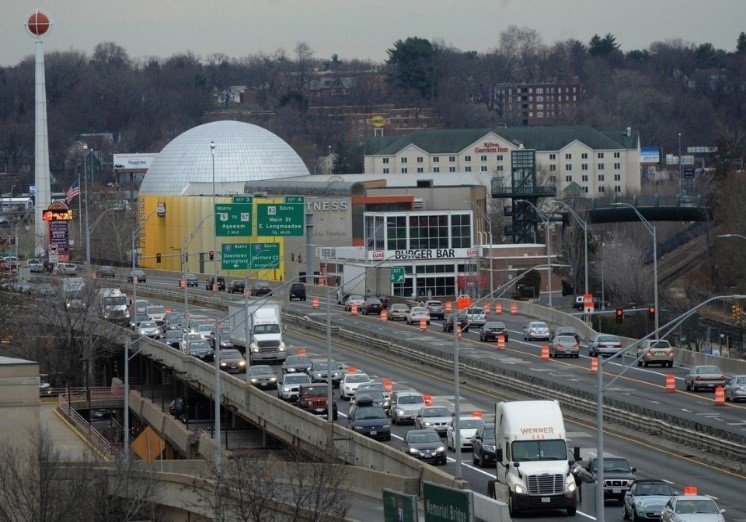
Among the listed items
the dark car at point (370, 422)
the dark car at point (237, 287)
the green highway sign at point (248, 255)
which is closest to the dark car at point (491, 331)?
the green highway sign at point (248, 255)

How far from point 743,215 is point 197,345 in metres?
39.7

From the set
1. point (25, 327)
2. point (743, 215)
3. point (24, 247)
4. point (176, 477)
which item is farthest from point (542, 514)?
point (24, 247)

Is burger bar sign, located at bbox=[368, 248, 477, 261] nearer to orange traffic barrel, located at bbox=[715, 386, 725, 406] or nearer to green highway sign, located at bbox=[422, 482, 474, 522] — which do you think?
orange traffic barrel, located at bbox=[715, 386, 725, 406]

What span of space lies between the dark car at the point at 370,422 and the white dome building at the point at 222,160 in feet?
369

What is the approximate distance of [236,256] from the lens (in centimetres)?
8631

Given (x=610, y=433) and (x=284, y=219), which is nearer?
(x=610, y=433)

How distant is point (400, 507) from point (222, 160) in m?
144

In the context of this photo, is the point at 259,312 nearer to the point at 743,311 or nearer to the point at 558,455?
the point at 743,311

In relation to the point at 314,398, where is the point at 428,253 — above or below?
above

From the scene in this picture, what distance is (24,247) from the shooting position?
16800 cm

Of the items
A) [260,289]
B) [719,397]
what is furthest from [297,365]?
[260,289]

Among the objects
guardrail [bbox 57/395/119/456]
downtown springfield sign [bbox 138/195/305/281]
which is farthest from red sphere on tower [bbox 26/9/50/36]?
guardrail [bbox 57/395/119/456]

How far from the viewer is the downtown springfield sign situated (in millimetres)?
87562

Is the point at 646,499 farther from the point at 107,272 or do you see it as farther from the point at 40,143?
the point at 40,143
